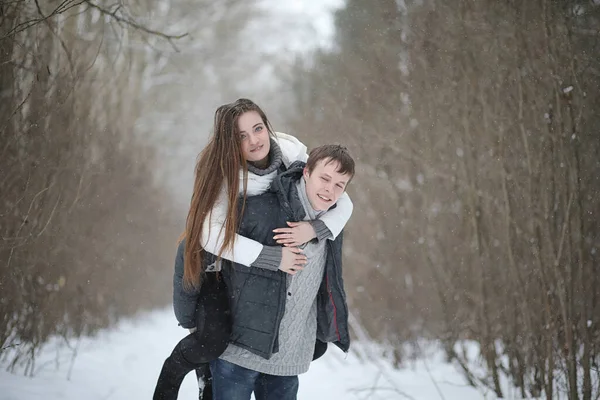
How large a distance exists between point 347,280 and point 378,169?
5.02ft

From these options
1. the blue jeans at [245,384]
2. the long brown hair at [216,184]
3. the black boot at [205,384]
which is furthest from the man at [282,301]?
the black boot at [205,384]

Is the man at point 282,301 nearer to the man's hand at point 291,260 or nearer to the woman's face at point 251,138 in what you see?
the man's hand at point 291,260

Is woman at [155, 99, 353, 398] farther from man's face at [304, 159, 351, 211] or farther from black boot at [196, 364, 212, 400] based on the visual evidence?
black boot at [196, 364, 212, 400]

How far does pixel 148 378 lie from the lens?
16.2ft

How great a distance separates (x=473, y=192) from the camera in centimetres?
377

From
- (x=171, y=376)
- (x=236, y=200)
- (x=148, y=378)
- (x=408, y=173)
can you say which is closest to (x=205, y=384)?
(x=171, y=376)

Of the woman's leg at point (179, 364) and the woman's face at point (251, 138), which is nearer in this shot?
the woman's leg at point (179, 364)

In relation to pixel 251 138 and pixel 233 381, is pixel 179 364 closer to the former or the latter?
pixel 233 381

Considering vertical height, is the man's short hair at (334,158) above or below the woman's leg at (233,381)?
above

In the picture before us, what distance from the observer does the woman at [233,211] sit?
2039mm

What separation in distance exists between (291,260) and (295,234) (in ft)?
0.33

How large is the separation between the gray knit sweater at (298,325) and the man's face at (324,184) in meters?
0.05

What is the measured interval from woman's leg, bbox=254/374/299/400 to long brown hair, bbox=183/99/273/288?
19.7 inches

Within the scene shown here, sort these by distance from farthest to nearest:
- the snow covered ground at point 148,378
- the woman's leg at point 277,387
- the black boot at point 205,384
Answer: the snow covered ground at point 148,378
the black boot at point 205,384
the woman's leg at point 277,387
